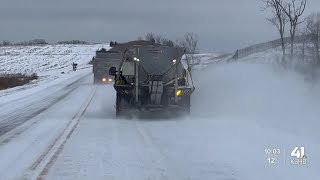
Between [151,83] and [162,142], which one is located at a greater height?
[151,83]

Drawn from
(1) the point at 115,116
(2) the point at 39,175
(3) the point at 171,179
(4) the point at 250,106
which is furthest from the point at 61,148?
(4) the point at 250,106

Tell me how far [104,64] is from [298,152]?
45.0 m

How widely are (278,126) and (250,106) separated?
7.59 m

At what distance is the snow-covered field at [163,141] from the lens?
9.72 metres

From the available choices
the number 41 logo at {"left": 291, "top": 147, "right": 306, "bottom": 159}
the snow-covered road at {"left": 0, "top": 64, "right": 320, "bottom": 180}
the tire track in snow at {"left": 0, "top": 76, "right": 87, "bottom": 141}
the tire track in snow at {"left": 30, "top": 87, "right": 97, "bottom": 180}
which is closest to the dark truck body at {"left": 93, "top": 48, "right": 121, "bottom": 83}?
the tire track in snow at {"left": 0, "top": 76, "right": 87, "bottom": 141}

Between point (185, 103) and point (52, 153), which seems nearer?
point (52, 153)

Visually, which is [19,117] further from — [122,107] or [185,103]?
[185,103]

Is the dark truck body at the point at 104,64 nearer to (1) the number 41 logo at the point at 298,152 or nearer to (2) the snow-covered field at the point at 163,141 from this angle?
(2) the snow-covered field at the point at 163,141

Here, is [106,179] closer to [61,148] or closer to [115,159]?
[115,159]

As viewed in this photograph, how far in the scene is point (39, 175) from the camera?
9.41m

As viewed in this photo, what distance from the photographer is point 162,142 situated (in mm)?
13633

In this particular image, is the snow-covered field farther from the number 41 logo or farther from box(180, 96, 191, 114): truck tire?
box(180, 96, 191, 114): truck tire

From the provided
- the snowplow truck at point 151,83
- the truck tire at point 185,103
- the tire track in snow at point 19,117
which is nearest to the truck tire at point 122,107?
the snowplow truck at point 151,83

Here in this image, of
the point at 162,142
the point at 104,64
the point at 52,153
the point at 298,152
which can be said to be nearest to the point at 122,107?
the point at 162,142
